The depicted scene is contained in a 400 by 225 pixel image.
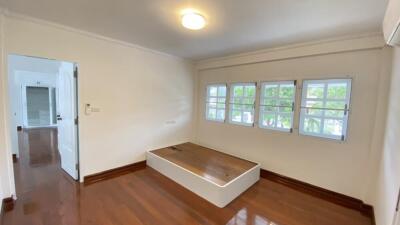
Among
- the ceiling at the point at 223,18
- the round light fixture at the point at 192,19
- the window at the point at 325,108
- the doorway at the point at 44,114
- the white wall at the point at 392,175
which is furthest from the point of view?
the doorway at the point at 44,114

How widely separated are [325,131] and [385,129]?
0.66m

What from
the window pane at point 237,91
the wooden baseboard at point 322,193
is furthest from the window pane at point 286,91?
the wooden baseboard at point 322,193

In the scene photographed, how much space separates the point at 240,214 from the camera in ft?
7.37

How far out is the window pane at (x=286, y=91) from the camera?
308cm

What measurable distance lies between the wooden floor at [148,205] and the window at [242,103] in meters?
1.30

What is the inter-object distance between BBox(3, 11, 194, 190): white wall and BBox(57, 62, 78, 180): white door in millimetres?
136

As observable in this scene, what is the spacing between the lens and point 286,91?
3.14 meters

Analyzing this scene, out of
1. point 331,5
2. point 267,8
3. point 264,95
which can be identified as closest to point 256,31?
point 267,8

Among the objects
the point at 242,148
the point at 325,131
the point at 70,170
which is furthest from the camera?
the point at 242,148

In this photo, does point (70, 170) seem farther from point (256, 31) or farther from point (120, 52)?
point (256, 31)

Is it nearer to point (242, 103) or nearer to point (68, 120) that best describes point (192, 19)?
point (242, 103)

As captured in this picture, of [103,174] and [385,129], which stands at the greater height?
[385,129]

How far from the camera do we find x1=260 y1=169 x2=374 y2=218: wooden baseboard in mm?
2406

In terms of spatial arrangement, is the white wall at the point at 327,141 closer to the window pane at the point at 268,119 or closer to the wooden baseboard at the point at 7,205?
the window pane at the point at 268,119
